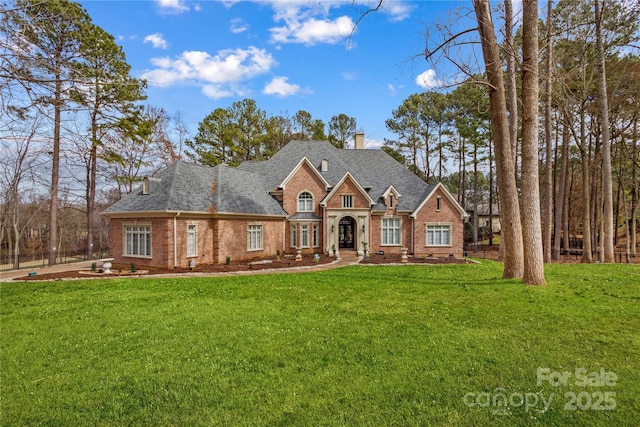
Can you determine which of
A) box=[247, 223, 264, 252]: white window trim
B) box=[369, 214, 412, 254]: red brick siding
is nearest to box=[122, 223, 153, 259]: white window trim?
box=[247, 223, 264, 252]: white window trim

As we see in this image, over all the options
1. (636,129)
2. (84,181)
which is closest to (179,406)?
(84,181)

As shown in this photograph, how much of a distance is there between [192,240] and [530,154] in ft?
52.6

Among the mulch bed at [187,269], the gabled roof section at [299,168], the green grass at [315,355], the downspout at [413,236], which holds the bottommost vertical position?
the mulch bed at [187,269]

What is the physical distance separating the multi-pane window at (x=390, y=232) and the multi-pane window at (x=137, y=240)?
1568 centimetres

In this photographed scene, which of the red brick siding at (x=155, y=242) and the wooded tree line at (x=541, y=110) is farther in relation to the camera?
the red brick siding at (x=155, y=242)

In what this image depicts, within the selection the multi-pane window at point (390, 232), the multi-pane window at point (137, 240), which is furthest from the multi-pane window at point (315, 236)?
the multi-pane window at point (137, 240)

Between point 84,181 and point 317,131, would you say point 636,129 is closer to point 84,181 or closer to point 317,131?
point 317,131

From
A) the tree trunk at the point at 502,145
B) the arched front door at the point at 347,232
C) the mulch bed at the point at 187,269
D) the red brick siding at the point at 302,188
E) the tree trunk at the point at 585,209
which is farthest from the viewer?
the arched front door at the point at 347,232

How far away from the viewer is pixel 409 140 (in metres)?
38.0

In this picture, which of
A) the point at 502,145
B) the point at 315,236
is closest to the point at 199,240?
the point at 315,236

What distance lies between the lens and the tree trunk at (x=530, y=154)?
10.2 m

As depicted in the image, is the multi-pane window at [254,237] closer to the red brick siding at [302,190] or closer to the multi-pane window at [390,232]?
the red brick siding at [302,190]

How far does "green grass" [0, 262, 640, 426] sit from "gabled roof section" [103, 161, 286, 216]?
307 inches

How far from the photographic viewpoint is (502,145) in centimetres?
1116
